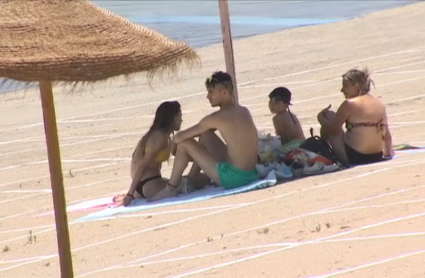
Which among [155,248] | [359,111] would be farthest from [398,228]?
[359,111]

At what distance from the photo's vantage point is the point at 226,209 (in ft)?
26.0

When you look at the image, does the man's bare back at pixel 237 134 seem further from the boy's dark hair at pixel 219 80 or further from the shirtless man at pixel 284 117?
the shirtless man at pixel 284 117

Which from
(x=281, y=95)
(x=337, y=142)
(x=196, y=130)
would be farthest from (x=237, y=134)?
(x=337, y=142)

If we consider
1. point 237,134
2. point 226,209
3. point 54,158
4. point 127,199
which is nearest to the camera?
point 54,158

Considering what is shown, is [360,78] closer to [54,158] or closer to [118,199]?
[118,199]

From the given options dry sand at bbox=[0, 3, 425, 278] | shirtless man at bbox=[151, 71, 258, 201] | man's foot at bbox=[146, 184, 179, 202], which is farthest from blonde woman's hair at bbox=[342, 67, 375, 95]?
man's foot at bbox=[146, 184, 179, 202]

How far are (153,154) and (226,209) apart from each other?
1118 millimetres

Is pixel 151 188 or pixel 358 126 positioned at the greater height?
pixel 358 126

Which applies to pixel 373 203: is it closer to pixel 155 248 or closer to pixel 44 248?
pixel 155 248

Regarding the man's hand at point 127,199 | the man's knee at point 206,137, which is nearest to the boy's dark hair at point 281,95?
the man's knee at point 206,137

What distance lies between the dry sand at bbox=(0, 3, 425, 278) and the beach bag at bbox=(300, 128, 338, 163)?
27cm

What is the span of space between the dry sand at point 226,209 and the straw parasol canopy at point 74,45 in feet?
1.42

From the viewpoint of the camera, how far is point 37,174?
36.3ft

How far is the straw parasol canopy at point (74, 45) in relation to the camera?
4477 millimetres
